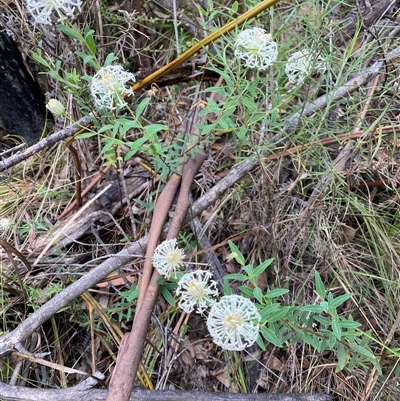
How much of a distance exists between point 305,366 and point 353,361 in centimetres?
35

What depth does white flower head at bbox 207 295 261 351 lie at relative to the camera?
0.85 meters

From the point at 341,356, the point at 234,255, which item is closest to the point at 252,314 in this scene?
the point at 234,255

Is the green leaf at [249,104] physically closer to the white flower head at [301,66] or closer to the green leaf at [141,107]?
the white flower head at [301,66]

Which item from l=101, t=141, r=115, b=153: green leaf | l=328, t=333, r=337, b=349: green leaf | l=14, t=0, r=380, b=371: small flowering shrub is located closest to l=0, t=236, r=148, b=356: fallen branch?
l=14, t=0, r=380, b=371: small flowering shrub

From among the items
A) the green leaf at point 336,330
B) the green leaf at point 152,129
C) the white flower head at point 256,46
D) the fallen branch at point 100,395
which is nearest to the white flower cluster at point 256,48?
the white flower head at point 256,46

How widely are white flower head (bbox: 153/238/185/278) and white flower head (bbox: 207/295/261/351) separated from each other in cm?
23

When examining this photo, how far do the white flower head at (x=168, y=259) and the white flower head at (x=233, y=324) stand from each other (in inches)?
9.0

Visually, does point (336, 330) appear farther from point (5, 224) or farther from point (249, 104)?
point (5, 224)

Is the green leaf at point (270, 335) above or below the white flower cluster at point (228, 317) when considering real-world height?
below

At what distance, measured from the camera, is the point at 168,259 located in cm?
108

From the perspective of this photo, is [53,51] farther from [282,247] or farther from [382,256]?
[382,256]

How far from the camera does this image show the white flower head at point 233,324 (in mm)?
850

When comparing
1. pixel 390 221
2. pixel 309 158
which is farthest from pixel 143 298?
pixel 390 221

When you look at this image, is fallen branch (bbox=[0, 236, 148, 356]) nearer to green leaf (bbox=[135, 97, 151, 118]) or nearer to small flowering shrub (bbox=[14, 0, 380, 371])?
small flowering shrub (bbox=[14, 0, 380, 371])
